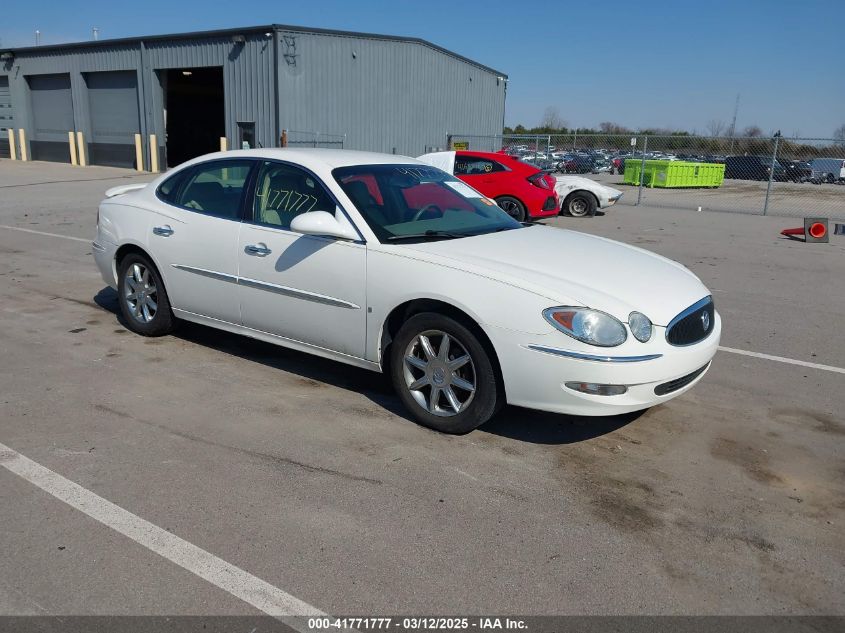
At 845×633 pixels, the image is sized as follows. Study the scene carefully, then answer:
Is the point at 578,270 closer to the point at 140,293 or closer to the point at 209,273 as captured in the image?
the point at 209,273

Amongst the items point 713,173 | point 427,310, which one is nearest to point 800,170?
point 713,173

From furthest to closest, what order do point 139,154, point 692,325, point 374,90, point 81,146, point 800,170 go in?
point 800,170
point 81,146
point 139,154
point 374,90
point 692,325

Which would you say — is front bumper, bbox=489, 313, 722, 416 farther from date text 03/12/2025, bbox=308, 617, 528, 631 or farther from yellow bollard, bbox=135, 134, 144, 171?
yellow bollard, bbox=135, 134, 144, 171

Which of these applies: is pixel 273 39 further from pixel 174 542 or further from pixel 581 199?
pixel 174 542

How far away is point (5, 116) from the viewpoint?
3516cm

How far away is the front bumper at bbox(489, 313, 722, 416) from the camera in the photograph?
3.82 metres

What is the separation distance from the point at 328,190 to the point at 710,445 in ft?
9.36

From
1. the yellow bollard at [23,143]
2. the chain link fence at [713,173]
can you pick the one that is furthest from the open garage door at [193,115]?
the chain link fence at [713,173]

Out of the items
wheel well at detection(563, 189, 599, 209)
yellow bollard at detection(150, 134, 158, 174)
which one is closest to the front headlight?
wheel well at detection(563, 189, 599, 209)

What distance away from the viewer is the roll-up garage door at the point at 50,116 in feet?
106

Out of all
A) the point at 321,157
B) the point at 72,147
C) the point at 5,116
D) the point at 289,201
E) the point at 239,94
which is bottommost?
the point at 72,147

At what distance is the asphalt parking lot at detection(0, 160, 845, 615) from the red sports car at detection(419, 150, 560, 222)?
8.56m

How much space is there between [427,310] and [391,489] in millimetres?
1111

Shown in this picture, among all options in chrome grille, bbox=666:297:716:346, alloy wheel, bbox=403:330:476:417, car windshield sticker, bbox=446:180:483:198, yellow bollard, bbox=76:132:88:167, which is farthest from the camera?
yellow bollard, bbox=76:132:88:167
